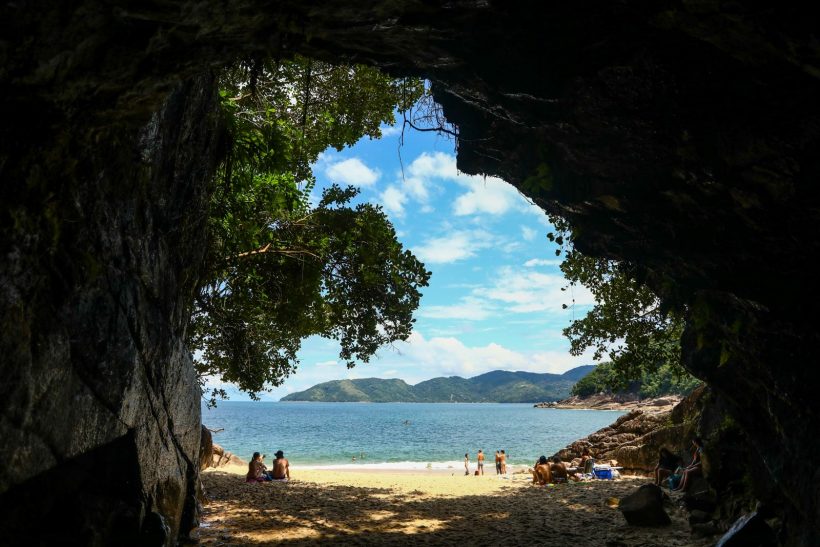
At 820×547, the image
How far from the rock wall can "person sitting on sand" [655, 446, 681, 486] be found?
14.7 meters

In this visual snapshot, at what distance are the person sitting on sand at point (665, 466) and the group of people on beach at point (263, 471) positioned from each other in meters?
13.8

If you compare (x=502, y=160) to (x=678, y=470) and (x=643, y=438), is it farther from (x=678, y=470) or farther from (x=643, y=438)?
(x=643, y=438)

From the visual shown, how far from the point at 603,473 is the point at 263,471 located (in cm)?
1462

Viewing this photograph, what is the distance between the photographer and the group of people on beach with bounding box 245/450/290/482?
19500 mm

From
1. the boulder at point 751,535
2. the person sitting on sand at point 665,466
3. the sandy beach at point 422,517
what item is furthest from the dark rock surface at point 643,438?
the boulder at point 751,535

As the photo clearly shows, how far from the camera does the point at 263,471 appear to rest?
2020 centimetres

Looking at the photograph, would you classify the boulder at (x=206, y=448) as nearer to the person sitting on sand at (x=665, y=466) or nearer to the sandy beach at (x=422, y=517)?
the sandy beach at (x=422, y=517)

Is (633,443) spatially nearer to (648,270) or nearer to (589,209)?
(648,270)

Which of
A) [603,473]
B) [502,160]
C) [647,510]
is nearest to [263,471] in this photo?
[603,473]

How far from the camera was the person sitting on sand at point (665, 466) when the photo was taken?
1641 centimetres

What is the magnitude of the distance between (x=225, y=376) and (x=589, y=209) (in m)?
18.6

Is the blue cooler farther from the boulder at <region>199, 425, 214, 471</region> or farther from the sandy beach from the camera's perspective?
the boulder at <region>199, 425, 214, 471</region>

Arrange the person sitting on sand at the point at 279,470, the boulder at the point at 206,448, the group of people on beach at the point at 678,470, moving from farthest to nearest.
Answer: the boulder at the point at 206,448 < the person sitting on sand at the point at 279,470 < the group of people on beach at the point at 678,470

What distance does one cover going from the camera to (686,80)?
5191mm
